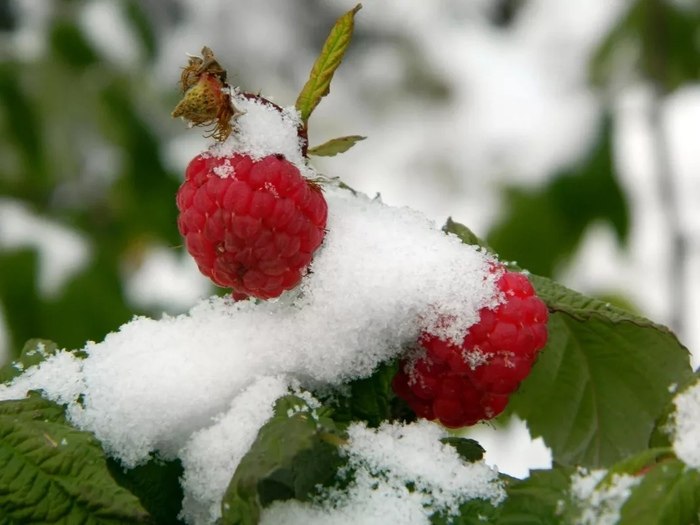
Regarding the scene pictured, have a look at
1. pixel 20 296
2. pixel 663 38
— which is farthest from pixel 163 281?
pixel 663 38

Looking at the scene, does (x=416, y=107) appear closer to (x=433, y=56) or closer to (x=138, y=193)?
(x=433, y=56)

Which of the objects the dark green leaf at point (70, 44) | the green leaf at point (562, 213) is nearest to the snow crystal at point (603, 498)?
the green leaf at point (562, 213)

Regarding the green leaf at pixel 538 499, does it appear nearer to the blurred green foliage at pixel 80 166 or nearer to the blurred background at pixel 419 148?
the blurred background at pixel 419 148

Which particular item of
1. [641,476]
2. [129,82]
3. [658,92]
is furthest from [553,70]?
[641,476]

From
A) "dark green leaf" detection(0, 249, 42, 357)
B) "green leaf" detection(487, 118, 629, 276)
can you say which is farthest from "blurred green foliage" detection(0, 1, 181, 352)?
"green leaf" detection(487, 118, 629, 276)

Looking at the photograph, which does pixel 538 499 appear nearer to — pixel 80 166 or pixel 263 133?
pixel 263 133
